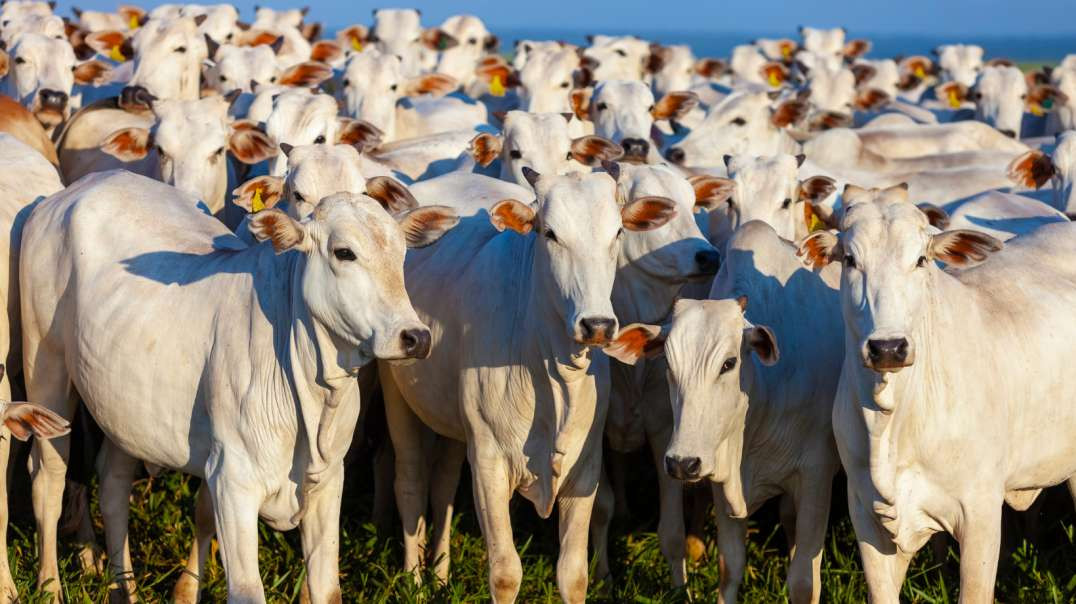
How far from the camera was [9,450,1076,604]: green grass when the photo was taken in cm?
675

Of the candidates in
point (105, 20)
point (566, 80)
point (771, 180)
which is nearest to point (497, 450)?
point (771, 180)

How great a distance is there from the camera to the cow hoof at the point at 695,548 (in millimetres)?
7320

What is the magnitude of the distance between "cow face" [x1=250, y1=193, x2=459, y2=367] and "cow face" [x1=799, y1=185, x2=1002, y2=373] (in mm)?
1424

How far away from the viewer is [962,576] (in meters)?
5.73

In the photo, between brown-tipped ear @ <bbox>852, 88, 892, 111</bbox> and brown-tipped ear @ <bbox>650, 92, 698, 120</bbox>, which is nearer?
brown-tipped ear @ <bbox>650, 92, 698, 120</bbox>

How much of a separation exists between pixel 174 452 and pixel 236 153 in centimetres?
229

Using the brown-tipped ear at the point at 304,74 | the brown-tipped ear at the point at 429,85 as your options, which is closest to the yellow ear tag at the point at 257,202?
the brown-tipped ear at the point at 304,74

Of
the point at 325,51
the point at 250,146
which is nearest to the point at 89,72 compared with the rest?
the point at 250,146

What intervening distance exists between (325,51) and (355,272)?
906 centimetres

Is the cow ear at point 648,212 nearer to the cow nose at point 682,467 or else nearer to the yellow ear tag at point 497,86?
the cow nose at point 682,467

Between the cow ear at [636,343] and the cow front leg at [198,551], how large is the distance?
1807 mm

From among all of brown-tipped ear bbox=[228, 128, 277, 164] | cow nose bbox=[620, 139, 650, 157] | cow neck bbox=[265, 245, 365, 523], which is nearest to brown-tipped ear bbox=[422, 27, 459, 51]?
cow nose bbox=[620, 139, 650, 157]

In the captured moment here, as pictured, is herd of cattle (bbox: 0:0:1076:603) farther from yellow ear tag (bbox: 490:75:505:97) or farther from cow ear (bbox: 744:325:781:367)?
yellow ear tag (bbox: 490:75:505:97)

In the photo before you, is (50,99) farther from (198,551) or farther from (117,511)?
(198,551)
